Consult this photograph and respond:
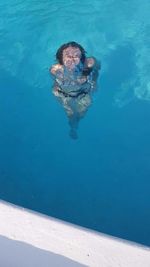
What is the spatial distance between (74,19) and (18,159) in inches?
66.9

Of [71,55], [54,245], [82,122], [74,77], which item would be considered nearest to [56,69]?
[74,77]

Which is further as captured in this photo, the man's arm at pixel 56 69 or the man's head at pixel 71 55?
the man's arm at pixel 56 69

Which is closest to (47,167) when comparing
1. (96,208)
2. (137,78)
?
(96,208)

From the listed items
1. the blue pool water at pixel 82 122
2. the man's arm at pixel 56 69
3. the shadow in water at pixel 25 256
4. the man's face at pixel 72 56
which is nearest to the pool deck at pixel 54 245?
the shadow in water at pixel 25 256

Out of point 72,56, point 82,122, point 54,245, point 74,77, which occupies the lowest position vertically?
point 82,122

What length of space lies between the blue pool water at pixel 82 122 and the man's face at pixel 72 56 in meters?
0.76

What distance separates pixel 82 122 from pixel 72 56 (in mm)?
822

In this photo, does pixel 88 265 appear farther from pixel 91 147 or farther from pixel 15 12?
pixel 15 12

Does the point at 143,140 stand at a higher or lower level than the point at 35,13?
lower

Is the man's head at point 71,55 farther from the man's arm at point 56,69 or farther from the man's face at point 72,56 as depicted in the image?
the man's arm at point 56,69

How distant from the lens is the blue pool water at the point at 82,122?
10.8 ft

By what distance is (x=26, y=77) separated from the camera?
3953mm

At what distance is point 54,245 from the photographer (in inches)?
87.7

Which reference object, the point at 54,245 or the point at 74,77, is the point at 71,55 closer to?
the point at 74,77
